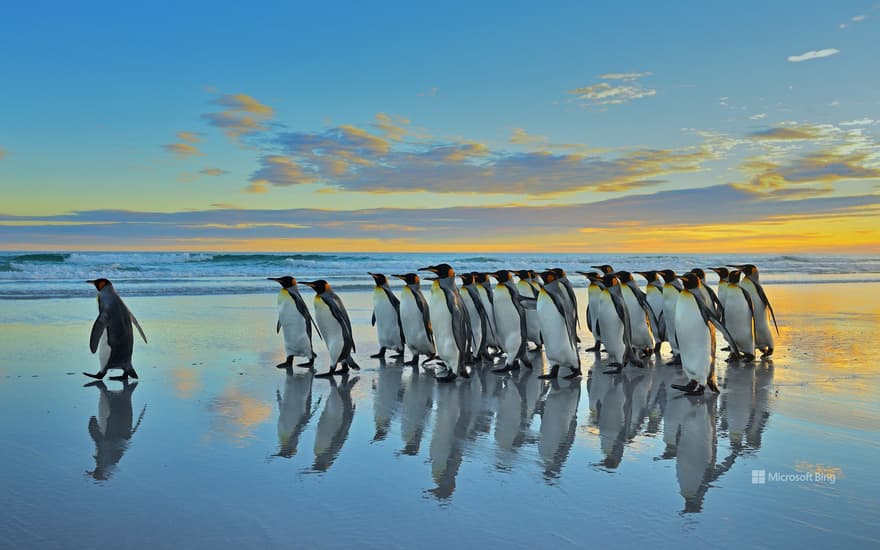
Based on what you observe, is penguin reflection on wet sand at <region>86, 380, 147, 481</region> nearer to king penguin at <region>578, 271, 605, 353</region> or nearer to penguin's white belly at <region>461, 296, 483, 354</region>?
penguin's white belly at <region>461, 296, 483, 354</region>

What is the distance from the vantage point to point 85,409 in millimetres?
5652

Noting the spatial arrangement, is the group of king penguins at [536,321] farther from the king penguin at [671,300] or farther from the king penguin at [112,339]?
the king penguin at [112,339]

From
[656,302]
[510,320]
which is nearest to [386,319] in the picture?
[510,320]

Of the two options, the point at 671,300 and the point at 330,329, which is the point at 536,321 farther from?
the point at 330,329

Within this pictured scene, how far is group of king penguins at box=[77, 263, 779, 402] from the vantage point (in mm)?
6754

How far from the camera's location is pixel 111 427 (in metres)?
5.09

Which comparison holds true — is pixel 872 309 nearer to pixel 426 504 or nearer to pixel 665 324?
pixel 665 324

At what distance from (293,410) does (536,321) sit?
14.3ft

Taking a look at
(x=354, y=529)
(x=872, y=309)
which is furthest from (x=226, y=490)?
(x=872, y=309)

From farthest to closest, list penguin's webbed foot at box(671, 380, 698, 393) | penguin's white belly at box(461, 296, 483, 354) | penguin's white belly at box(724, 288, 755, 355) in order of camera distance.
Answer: penguin's white belly at box(724, 288, 755, 355) < penguin's white belly at box(461, 296, 483, 354) < penguin's webbed foot at box(671, 380, 698, 393)

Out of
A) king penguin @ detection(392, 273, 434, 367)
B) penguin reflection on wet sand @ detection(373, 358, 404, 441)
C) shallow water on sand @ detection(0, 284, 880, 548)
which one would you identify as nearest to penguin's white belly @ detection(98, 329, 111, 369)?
shallow water on sand @ detection(0, 284, 880, 548)

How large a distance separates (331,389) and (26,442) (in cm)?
262

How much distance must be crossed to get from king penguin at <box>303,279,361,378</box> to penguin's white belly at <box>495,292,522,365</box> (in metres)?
1.63

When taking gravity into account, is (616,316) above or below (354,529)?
above
